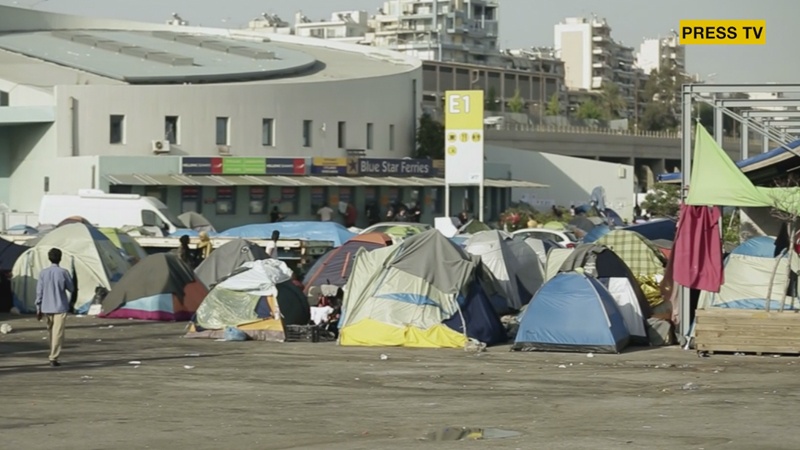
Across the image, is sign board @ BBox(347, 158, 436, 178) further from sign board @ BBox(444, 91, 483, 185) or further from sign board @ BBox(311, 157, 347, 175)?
sign board @ BBox(444, 91, 483, 185)

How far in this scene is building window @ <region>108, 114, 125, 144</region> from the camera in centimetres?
5388

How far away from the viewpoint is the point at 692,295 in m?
23.6

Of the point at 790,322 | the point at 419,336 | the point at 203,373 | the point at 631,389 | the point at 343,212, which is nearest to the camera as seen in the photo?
the point at 631,389

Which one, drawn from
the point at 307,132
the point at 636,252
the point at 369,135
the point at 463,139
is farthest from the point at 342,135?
the point at 636,252

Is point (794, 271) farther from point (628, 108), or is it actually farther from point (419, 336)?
point (628, 108)

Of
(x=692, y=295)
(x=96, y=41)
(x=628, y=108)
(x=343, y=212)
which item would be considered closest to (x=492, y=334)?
(x=692, y=295)

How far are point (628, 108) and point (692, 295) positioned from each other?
169 meters

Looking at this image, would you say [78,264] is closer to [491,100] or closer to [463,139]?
[463,139]

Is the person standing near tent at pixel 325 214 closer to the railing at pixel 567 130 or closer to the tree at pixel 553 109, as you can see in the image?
the railing at pixel 567 130

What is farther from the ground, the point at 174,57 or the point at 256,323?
the point at 174,57

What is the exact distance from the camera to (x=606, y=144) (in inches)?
3979

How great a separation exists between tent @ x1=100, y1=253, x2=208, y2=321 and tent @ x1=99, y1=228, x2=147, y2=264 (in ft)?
13.8

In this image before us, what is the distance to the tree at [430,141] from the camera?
6738 cm

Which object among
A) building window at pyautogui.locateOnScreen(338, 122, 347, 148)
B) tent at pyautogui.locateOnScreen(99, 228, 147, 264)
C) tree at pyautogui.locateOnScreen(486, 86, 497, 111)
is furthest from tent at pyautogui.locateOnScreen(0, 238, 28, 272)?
tree at pyautogui.locateOnScreen(486, 86, 497, 111)
